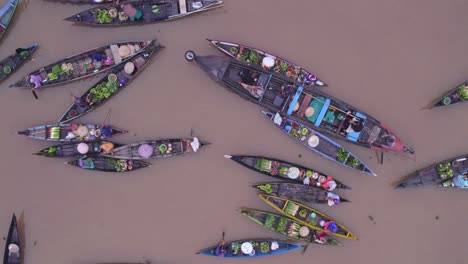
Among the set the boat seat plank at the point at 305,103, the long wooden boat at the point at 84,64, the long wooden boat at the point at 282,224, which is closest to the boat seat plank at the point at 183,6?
the long wooden boat at the point at 84,64

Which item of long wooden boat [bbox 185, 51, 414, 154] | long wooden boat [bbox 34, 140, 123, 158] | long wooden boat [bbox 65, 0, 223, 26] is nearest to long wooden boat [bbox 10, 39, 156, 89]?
long wooden boat [bbox 65, 0, 223, 26]

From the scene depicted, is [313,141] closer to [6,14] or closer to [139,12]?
[139,12]

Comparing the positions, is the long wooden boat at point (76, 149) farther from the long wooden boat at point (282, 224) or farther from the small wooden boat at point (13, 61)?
the long wooden boat at point (282, 224)

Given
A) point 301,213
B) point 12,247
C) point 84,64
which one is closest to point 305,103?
point 301,213

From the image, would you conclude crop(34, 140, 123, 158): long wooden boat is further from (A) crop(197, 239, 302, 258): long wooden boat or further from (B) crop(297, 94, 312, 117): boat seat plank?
(B) crop(297, 94, 312, 117): boat seat plank

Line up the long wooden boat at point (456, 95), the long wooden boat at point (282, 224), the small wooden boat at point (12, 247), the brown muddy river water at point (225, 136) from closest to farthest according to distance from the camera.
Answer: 1. the small wooden boat at point (12, 247)
2. the long wooden boat at point (282, 224)
3. the long wooden boat at point (456, 95)
4. the brown muddy river water at point (225, 136)

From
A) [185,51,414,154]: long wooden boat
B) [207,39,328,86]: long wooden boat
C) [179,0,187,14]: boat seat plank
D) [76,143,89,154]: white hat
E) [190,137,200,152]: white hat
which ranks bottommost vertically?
[76,143,89,154]: white hat
